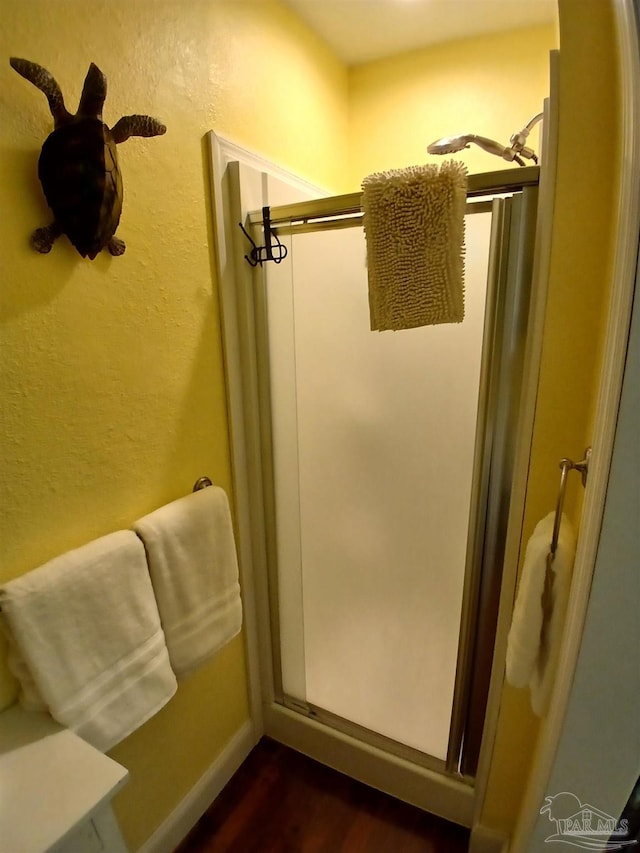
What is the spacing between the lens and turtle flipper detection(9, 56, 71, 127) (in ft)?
2.14

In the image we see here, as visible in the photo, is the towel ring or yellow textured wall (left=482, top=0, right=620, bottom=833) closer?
yellow textured wall (left=482, top=0, right=620, bottom=833)

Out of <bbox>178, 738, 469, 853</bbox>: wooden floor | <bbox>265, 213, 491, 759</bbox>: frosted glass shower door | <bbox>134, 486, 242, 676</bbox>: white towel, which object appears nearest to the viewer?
<bbox>134, 486, 242, 676</bbox>: white towel

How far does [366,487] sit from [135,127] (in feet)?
3.42

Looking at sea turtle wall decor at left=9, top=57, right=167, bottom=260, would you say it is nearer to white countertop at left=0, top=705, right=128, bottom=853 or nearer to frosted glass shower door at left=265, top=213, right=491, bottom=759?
frosted glass shower door at left=265, top=213, right=491, bottom=759

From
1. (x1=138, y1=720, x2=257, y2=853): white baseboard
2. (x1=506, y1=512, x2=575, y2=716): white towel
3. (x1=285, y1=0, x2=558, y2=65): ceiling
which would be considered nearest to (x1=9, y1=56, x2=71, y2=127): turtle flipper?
(x1=285, y1=0, x2=558, y2=65): ceiling

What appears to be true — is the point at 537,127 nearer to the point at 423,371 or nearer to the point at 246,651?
the point at 423,371

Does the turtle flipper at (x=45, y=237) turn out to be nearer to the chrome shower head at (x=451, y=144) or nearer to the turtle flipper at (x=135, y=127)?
the turtle flipper at (x=135, y=127)

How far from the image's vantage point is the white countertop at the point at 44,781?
2.03 feet

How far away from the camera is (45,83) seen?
681mm

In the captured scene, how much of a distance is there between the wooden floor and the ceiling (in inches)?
100.0

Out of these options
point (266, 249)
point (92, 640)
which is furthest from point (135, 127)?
point (92, 640)

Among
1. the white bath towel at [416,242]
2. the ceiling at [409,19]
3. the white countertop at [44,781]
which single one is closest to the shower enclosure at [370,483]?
the white bath towel at [416,242]

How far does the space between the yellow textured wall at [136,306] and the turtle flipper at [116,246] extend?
0.03 m
